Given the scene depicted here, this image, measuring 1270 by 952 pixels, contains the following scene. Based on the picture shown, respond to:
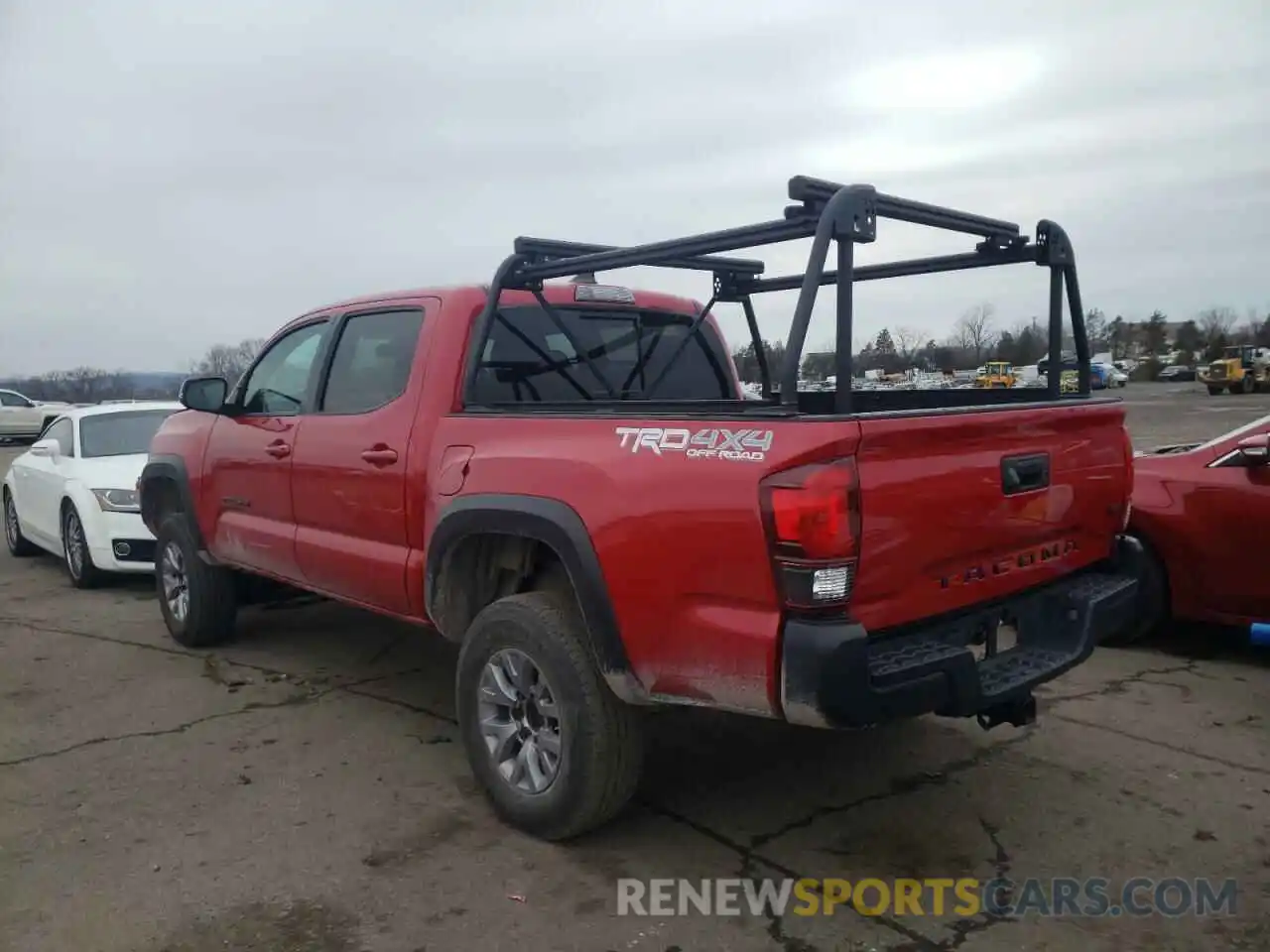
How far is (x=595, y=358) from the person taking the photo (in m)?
4.81

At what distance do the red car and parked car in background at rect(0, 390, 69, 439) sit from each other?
2969cm

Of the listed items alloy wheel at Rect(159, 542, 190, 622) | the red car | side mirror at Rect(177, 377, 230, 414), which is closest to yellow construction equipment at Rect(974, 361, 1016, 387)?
the red car

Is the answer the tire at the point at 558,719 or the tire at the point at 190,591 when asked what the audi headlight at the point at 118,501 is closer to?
the tire at the point at 190,591

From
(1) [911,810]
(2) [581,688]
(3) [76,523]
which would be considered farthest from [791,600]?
(3) [76,523]

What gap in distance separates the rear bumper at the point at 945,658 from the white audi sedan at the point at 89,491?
6.62 m

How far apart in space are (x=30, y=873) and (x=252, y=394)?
9.47ft

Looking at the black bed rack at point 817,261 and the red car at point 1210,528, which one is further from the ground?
the black bed rack at point 817,261

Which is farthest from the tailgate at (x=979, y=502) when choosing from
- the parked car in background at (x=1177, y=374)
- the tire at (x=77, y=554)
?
the parked car in background at (x=1177, y=374)

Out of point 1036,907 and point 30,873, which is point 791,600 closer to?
point 1036,907

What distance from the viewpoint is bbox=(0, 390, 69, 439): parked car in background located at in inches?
1131

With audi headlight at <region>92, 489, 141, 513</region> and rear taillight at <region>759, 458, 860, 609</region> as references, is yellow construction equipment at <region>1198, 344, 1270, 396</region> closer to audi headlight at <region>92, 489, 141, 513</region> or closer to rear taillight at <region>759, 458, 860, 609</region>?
audi headlight at <region>92, 489, 141, 513</region>

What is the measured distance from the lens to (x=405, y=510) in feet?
14.1

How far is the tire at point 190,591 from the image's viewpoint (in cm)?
614

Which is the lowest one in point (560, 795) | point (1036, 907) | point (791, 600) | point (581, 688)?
point (1036, 907)
